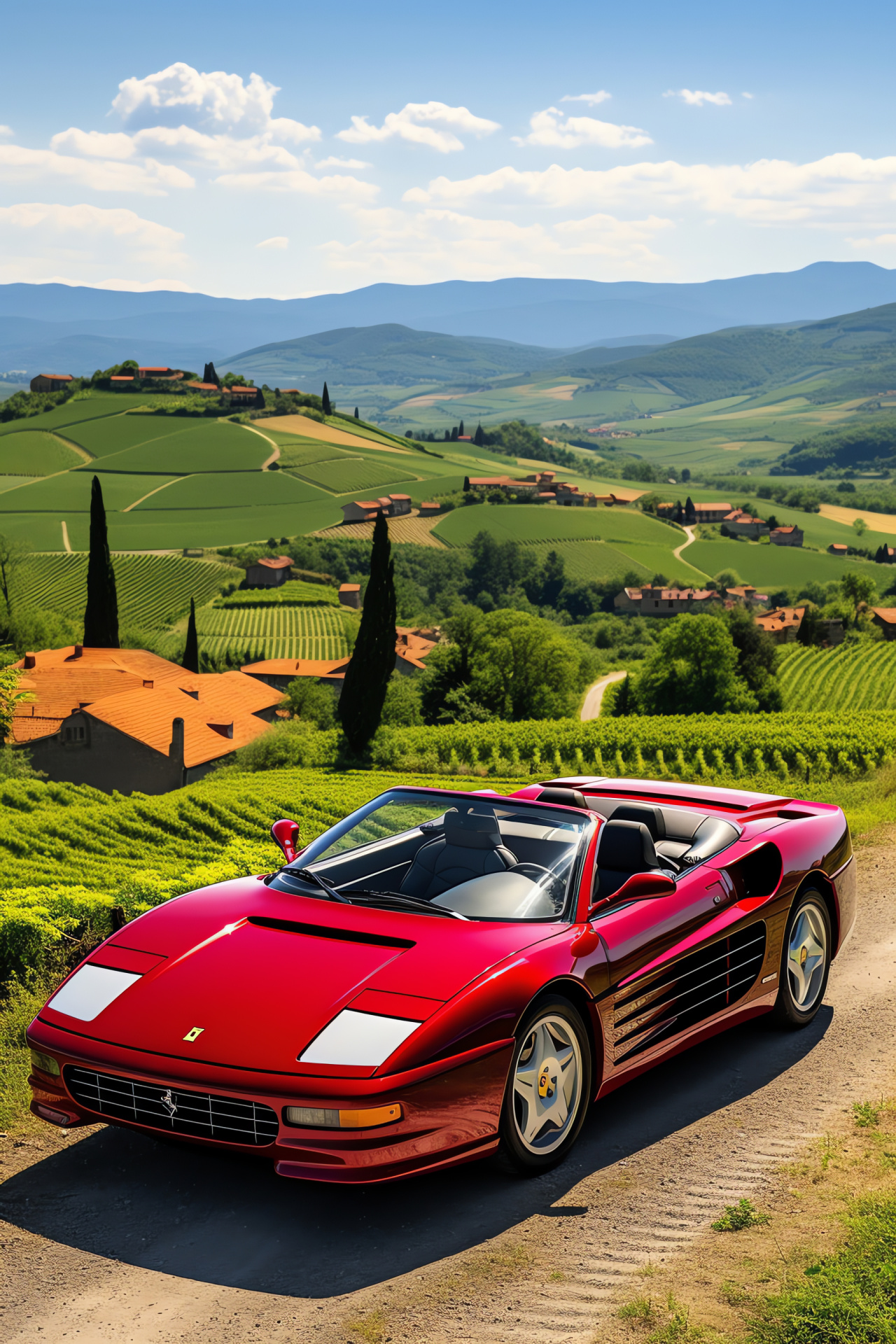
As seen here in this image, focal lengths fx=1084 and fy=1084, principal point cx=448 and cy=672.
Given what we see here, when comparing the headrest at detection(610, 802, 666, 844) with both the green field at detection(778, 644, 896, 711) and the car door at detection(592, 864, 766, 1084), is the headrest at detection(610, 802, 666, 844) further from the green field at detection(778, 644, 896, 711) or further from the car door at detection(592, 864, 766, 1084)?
the green field at detection(778, 644, 896, 711)

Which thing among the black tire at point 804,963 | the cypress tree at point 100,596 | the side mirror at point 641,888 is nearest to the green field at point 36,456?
the cypress tree at point 100,596

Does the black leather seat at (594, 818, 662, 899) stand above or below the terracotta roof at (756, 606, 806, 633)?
above

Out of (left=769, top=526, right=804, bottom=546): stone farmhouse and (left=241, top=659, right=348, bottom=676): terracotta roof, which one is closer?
(left=241, top=659, right=348, bottom=676): terracotta roof

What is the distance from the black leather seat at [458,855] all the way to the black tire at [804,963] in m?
1.99

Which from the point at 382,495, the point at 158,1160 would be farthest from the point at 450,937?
the point at 382,495

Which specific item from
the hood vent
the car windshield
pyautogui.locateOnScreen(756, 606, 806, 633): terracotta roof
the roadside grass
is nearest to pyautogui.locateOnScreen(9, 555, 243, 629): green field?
pyautogui.locateOnScreen(756, 606, 806, 633): terracotta roof

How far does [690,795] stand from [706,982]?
5.86 feet

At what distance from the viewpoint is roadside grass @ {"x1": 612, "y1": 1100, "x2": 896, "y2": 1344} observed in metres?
3.40

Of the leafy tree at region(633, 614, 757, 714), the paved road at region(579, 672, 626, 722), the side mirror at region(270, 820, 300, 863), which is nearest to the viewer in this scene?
the side mirror at region(270, 820, 300, 863)

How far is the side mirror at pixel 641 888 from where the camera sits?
16.8 feet

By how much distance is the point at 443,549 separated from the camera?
14525 centimetres

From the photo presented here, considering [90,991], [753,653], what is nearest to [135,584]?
[753,653]

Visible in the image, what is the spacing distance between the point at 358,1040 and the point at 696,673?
65654 millimetres

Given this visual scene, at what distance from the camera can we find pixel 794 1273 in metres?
3.75
